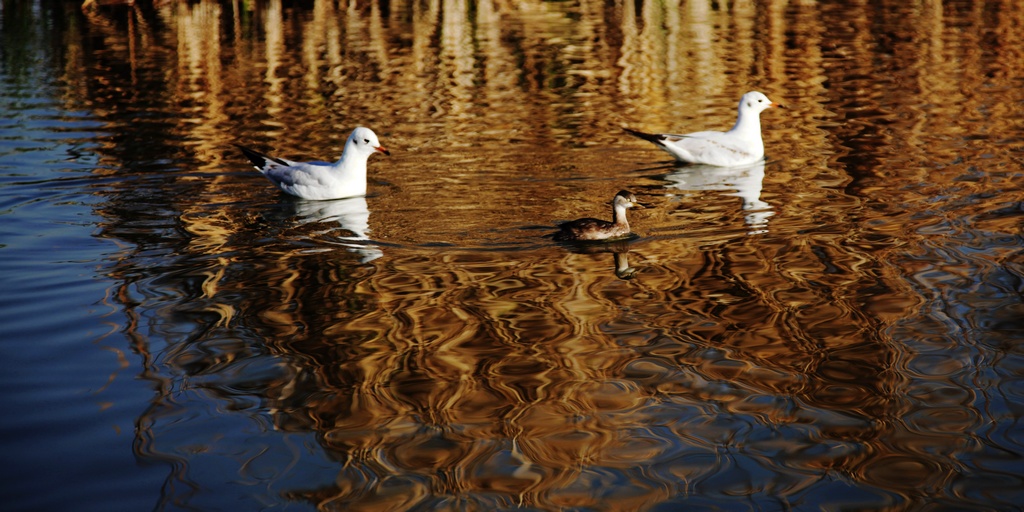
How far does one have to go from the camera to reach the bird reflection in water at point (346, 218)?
9.87 metres

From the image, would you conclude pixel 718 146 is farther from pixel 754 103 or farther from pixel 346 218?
pixel 346 218

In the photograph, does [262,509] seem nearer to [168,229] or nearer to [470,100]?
[168,229]

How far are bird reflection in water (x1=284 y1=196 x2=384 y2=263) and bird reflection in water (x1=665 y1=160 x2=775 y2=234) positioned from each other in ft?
11.4

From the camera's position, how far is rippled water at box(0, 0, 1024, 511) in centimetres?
557

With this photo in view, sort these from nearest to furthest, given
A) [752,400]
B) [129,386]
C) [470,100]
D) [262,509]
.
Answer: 1. [262,509]
2. [752,400]
3. [129,386]
4. [470,100]

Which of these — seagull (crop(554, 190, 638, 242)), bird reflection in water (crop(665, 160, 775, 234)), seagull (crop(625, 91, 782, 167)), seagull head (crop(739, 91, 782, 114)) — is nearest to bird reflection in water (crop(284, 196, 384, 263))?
seagull (crop(554, 190, 638, 242))

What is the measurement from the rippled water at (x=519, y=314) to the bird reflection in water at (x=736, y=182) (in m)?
0.07

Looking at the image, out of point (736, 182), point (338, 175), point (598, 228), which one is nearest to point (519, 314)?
point (598, 228)

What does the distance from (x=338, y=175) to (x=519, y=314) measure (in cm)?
458

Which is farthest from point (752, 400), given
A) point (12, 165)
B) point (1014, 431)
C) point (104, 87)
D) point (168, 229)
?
point (104, 87)

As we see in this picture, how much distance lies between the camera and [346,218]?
11156mm

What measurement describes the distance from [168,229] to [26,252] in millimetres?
1324

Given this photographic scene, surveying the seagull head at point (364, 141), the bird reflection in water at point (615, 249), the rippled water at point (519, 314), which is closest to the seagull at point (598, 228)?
the bird reflection in water at point (615, 249)

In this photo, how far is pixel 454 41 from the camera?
2950 cm
